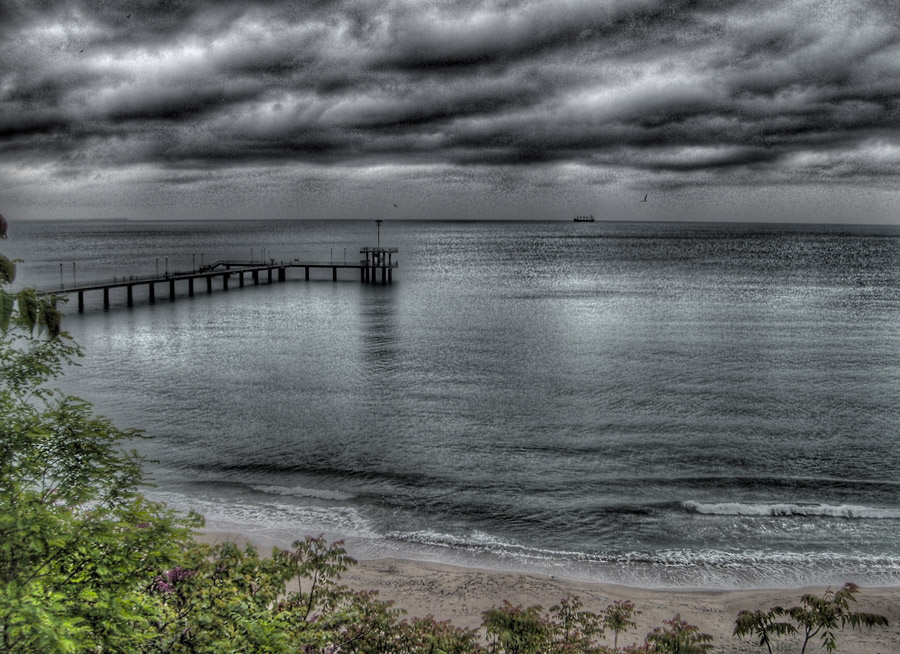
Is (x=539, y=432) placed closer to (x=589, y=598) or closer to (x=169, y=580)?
(x=589, y=598)

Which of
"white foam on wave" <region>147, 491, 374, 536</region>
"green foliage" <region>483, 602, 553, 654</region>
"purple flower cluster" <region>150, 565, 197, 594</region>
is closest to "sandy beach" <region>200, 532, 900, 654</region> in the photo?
"white foam on wave" <region>147, 491, 374, 536</region>

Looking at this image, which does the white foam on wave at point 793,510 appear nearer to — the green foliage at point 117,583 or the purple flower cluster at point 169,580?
the green foliage at point 117,583

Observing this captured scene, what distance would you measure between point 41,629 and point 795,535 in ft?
71.1

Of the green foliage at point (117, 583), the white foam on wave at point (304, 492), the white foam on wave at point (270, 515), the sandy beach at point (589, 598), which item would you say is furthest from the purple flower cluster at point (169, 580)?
the white foam on wave at point (304, 492)

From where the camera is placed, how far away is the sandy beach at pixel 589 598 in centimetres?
1556

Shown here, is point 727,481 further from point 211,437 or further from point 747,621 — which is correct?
point 211,437

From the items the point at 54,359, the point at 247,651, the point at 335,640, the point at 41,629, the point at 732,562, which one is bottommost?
the point at 732,562

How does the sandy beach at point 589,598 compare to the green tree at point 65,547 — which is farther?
the sandy beach at point 589,598

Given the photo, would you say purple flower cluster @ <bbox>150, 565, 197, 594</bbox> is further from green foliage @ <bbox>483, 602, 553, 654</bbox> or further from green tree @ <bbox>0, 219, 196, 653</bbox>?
green foliage @ <bbox>483, 602, 553, 654</bbox>

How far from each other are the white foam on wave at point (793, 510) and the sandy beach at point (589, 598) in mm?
4828

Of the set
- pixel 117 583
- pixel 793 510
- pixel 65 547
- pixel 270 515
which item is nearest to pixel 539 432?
pixel 793 510

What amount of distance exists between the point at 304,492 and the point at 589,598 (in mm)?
11680

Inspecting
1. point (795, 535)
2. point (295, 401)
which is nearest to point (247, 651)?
point (795, 535)

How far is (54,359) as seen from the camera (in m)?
8.91
